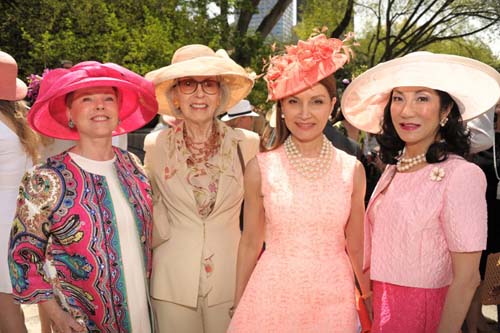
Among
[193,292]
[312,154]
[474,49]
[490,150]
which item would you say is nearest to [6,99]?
[193,292]

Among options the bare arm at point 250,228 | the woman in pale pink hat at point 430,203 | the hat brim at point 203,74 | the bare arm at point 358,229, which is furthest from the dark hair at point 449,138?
the hat brim at point 203,74

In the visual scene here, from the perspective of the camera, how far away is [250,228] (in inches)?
95.4

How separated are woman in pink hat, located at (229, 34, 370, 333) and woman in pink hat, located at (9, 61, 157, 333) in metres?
0.53

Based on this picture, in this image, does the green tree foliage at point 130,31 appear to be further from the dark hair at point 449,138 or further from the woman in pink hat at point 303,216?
the dark hair at point 449,138

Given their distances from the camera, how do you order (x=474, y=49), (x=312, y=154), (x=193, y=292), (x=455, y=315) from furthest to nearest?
(x=474, y=49) → (x=193, y=292) → (x=312, y=154) → (x=455, y=315)

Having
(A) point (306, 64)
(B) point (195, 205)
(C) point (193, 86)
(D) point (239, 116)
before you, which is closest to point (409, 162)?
(A) point (306, 64)

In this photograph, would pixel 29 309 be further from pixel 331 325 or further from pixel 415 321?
pixel 415 321

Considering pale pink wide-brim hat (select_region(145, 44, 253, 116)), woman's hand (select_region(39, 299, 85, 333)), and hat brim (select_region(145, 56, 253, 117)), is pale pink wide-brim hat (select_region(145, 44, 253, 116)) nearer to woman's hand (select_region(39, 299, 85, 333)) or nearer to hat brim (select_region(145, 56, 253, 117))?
hat brim (select_region(145, 56, 253, 117))

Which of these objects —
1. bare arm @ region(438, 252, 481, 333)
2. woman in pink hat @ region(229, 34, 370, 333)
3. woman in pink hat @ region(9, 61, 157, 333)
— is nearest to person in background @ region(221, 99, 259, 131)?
woman in pink hat @ region(9, 61, 157, 333)

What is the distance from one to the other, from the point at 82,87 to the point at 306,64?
103 cm

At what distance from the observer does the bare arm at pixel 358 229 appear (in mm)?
2410

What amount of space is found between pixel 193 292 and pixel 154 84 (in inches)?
47.4

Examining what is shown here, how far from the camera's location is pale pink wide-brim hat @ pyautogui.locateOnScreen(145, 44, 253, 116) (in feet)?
9.21

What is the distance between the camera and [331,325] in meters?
2.24
